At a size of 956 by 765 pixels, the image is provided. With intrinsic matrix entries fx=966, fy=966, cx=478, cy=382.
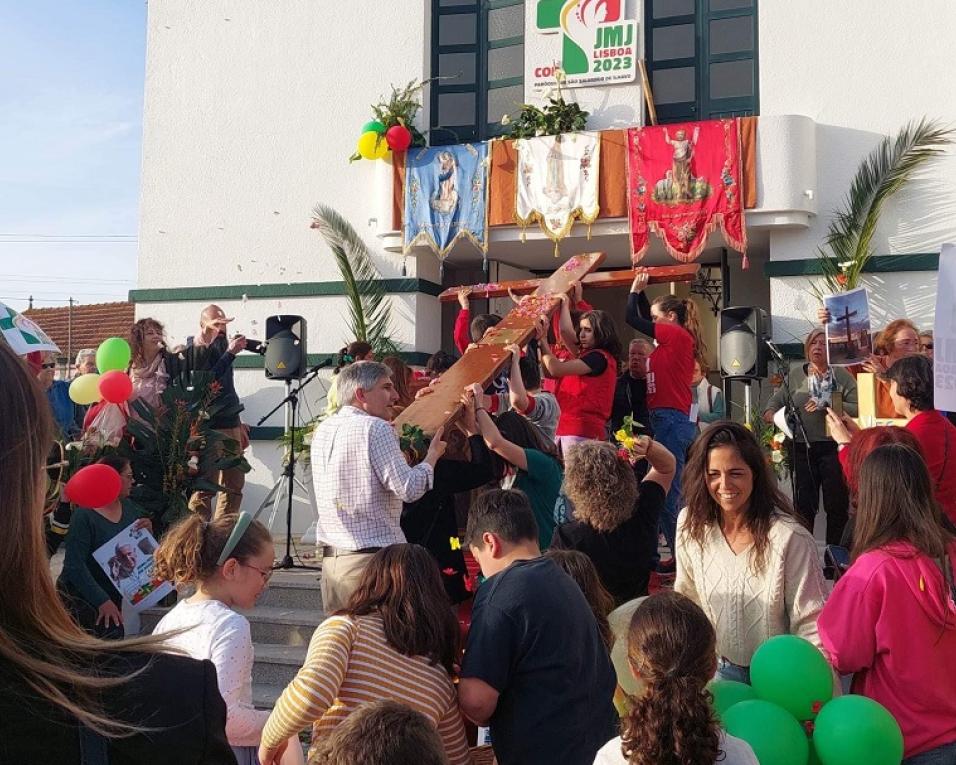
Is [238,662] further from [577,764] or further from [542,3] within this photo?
[542,3]

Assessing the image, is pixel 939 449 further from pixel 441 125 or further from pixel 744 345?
pixel 441 125

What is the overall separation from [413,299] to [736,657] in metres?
7.89

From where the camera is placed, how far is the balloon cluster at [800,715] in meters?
2.86

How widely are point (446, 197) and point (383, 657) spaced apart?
314 inches

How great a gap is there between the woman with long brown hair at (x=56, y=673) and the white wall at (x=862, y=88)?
9.36m

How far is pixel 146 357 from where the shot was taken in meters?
7.95

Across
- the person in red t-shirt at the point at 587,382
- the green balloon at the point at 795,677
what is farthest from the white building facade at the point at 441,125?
the green balloon at the point at 795,677

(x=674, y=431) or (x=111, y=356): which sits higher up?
(x=111, y=356)

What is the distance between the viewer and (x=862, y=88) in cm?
956

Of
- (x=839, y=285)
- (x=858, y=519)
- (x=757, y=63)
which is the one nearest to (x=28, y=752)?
(x=858, y=519)

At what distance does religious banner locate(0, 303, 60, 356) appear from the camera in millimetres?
5629

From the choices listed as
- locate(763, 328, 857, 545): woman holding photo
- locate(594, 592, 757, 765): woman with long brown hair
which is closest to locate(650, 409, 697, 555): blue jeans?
locate(763, 328, 857, 545): woman holding photo

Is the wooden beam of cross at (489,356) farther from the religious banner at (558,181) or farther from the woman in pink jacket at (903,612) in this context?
the woman in pink jacket at (903,612)

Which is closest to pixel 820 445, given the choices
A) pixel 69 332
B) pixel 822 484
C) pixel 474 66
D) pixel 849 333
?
pixel 822 484
